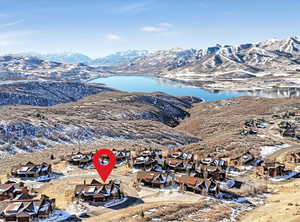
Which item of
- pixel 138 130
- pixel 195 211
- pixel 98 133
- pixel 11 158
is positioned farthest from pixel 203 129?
pixel 195 211

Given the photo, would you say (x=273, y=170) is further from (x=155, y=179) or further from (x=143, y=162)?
(x=143, y=162)

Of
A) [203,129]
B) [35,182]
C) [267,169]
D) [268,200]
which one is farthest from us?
[203,129]

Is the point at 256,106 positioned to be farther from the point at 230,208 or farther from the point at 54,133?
the point at 230,208

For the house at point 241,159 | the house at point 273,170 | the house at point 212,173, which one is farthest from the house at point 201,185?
the house at point 241,159

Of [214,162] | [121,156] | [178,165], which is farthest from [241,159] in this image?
[121,156]

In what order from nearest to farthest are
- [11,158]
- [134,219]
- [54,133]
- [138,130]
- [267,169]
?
[134,219] → [267,169] → [11,158] → [54,133] → [138,130]

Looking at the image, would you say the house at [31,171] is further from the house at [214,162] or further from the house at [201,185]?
the house at [214,162]
